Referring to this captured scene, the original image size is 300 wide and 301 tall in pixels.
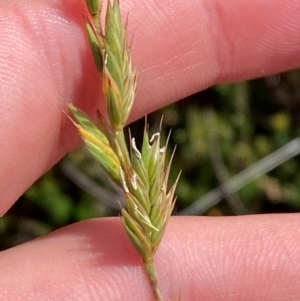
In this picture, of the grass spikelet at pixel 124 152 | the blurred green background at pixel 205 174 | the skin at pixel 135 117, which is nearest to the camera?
the grass spikelet at pixel 124 152

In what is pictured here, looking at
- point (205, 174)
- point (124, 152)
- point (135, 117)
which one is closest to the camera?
point (124, 152)

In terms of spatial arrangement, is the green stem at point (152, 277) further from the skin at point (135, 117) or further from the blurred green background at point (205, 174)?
the blurred green background at point (205, 174)

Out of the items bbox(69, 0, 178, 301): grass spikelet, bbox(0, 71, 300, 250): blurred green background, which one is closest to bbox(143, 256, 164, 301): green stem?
bbox(69, 0, 178, 301): grass spikelet

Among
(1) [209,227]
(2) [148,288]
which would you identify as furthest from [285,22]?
(2) [148,288]

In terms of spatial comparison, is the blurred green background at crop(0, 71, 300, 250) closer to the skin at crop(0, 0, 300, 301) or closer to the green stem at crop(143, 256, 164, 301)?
the skin at crop(0, 0, 300, 301)

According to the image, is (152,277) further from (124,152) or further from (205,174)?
(205,174)

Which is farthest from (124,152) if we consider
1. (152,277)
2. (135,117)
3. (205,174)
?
(205,174)

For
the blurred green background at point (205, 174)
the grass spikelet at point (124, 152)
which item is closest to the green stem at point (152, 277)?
the grass spikelet at point (124, 152)
